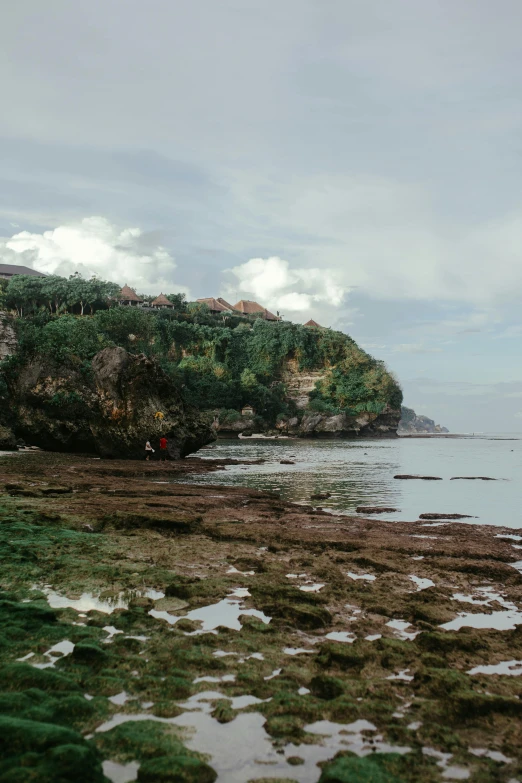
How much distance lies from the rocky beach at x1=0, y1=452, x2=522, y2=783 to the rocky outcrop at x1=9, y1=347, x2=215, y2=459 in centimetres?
2084

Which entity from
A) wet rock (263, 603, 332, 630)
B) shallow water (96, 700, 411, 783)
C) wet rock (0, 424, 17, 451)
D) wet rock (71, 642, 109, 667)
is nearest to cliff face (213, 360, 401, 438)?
wet rock (0, 424, 17, 451)

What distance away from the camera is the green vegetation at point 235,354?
84312mm

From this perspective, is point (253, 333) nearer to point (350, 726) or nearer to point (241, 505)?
point (241, 505)

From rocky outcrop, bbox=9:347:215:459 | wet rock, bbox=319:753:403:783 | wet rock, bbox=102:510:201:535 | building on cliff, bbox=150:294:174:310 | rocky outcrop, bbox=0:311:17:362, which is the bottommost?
wet rock, bbox=102:510:201:535

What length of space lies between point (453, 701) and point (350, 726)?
0.81 meters

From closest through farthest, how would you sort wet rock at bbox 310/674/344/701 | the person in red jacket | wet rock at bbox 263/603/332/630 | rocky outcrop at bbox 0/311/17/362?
1. wet rock at bbox 310/674/344/701
2. wet rock at bbox 263/603/332/630
3. the person in red jacket
4. rocky outcrop at bbox 0/311/17/362

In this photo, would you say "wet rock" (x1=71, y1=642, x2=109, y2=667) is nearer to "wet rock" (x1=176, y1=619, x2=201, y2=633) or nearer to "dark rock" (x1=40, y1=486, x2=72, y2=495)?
"wet rock" (x1=176, y1=619, x2=201, y2=633)

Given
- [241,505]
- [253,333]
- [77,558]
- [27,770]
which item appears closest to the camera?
[27,770]

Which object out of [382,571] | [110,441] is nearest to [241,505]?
[382,571]

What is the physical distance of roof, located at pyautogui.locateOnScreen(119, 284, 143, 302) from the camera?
102m

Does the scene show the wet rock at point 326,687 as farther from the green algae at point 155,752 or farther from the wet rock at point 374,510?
the wet rock at point 374,510

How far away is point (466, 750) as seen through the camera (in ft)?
10.6

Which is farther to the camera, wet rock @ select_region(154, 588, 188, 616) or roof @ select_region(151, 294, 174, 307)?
roof @ select_region(151, 294, 174, 307)

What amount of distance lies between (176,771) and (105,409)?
1098 inches
